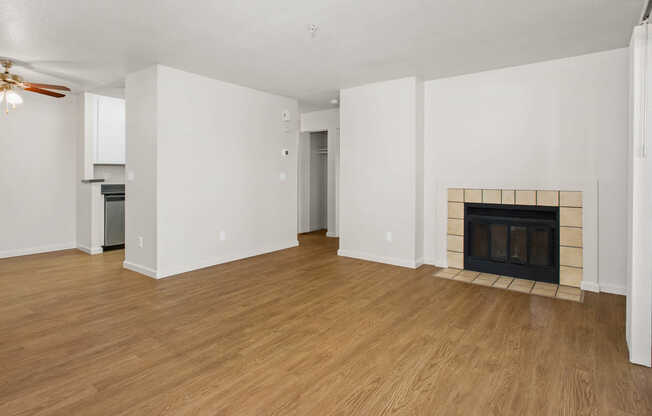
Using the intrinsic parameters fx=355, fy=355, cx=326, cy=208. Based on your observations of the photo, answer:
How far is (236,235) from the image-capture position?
5.02 m

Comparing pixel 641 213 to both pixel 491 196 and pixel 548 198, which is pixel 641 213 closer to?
pixel 548 198

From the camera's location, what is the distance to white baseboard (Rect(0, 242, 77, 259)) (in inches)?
201

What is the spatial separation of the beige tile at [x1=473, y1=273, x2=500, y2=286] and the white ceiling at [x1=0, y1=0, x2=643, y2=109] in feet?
7.93

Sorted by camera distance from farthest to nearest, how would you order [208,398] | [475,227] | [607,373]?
1. [475,227]
2. [607,373]
3. [208,398]

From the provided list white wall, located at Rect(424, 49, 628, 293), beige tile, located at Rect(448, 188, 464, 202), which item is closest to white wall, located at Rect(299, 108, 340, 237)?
white wall, located at Rect(424, 49, 628, 293)

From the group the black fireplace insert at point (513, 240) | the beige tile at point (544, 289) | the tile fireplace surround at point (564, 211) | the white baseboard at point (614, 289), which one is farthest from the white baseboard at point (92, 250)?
the white baseboard at point (614, 289)

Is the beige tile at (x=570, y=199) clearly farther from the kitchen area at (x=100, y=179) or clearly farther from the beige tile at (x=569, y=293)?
the kitchen area at (x=100, y=179)

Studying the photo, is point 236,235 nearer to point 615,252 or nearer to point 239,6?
point 239,6

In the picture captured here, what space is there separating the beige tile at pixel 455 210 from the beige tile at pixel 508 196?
1.62ft

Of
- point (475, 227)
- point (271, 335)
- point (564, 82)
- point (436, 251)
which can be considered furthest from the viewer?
Result: point (436, 251)

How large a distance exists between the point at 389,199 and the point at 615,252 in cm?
245

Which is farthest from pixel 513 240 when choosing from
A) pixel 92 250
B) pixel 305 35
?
pixel 92 250

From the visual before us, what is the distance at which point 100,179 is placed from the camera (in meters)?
5.71

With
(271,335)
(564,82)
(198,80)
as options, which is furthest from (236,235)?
(564,82)
